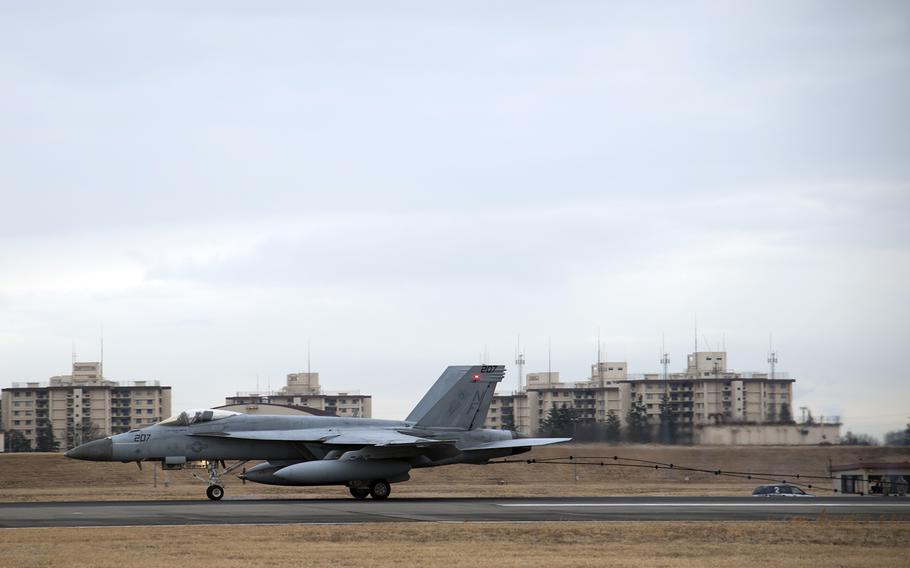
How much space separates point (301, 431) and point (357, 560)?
53.6 feet

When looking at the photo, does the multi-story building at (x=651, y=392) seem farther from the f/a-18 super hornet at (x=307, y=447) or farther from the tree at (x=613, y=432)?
the f/a-18 super hornet at (x=307, y=447)

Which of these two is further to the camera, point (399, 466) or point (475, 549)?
point (399, 466)

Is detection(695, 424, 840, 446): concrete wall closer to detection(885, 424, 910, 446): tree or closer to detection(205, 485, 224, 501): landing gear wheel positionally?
detection(885, 424, 910, 446): tree

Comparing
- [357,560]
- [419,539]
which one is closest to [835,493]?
[419,539]

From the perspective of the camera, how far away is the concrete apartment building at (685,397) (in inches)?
1956

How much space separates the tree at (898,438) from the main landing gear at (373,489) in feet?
67.0

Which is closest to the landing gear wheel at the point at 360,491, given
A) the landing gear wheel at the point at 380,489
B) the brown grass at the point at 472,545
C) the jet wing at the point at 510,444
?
the landing gear wheel at the point at 380,489

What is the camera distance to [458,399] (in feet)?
114

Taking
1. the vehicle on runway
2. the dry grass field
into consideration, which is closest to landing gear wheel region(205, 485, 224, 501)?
the dry grass field

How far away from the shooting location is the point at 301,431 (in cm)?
3266

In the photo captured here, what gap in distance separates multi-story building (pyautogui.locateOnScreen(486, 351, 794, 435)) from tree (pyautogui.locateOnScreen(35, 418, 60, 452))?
1639 inches

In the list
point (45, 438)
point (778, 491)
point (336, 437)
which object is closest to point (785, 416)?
point (778, 491)

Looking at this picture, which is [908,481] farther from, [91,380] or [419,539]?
[91,380]

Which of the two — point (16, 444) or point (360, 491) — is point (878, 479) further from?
point (16, 444)
